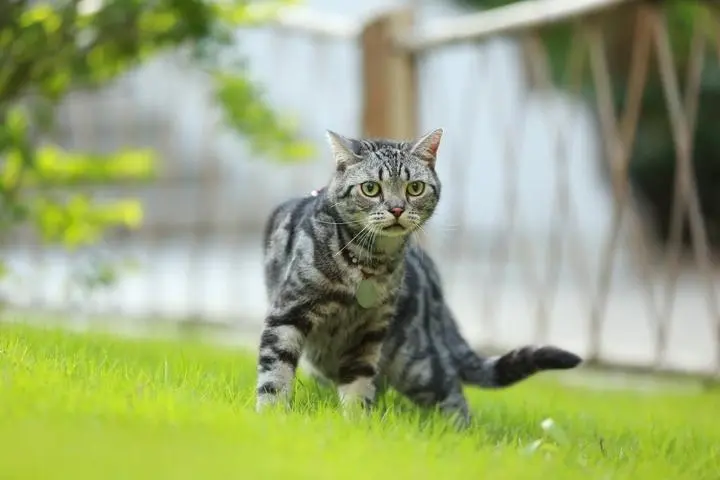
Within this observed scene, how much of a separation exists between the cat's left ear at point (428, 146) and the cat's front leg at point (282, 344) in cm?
55

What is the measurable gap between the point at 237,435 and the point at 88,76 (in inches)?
116

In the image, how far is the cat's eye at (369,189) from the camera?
2.72 meters

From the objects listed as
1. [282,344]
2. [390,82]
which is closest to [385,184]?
[282,344]

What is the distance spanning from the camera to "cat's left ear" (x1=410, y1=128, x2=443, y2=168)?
286 cm

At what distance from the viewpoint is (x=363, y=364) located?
2.84 meters

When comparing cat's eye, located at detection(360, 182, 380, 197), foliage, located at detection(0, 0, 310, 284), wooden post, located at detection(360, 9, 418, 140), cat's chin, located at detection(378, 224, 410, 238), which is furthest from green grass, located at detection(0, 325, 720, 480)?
wooden post, located at detection(360, 9, 418, 140)

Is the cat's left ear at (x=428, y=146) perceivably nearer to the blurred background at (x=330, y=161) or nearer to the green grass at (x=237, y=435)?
the blurred background at (x=330, y=161)

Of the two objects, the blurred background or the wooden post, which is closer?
the blurred background

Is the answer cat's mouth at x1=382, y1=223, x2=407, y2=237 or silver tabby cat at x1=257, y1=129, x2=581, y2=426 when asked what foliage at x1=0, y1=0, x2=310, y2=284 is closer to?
silver tabby cat at x1=257, y1=129, x2=581, y2=426

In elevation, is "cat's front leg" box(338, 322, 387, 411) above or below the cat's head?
below

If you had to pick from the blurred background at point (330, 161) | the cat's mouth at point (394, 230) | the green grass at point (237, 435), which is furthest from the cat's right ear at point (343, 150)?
the green grass at point (237, 435)

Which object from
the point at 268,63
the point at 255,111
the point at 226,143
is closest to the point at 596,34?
the point at 255,111

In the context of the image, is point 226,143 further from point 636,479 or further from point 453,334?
point 636,479

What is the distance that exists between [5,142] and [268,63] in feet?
15.1
